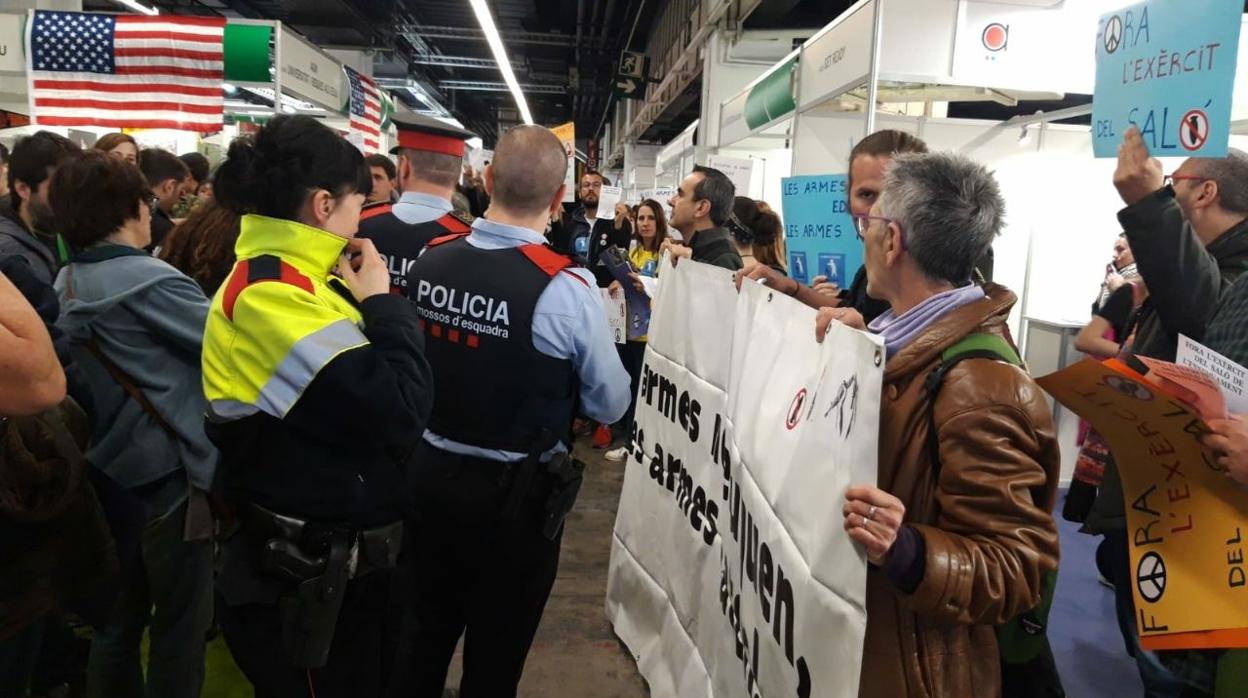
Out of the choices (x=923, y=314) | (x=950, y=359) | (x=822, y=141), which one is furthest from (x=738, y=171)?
(x=950, y=359)

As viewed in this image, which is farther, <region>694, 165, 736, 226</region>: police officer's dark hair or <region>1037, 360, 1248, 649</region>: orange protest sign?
<region>694, 165, 736, 226</region>: police officer's dark hair

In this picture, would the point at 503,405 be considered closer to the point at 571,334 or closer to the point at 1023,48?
the point at 571,334

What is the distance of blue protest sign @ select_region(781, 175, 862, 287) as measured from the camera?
297 centimetres

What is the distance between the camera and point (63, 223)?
6.78 feet

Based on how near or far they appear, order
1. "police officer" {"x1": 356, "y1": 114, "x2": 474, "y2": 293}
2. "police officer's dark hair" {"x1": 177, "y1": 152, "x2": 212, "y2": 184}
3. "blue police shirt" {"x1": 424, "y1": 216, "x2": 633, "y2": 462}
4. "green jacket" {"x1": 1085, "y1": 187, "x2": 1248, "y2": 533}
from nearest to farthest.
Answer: "green jacket" {"x1": 1085, "y1": 187, "x2": 1248, "y2": 533} < "blue police shirt" {"x1": 424, "y1": 216, "x2": 633, "y2": 462} < "police officer" {"x1": 356, "y1": 114, "x2": 474, "y2": 293} < "police officer's dark hair" {"x1": 177, "y1": 152, "x2": 212, "y2": 184}

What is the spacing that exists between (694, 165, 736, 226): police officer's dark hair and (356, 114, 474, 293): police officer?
3.77 ft

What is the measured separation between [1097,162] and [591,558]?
18.5 ft

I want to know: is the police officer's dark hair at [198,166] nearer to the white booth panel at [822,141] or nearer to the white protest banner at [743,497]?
the white protest banner at [743,497]

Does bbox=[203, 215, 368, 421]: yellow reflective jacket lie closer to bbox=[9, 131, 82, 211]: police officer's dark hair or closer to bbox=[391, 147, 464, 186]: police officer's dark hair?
bbox=[391, 147, 464, 186]: police officer's dark hair

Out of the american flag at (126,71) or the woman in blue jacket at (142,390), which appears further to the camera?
the american flag at (126,71)

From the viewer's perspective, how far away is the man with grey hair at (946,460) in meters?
1.23

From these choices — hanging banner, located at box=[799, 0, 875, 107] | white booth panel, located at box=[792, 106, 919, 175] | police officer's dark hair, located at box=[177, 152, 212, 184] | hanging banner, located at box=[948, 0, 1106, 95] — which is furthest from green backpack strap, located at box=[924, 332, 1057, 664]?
police officer's dark hair, located at box=[177, 152, 212, 184]

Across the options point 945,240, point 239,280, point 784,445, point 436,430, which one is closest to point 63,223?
point 239,280

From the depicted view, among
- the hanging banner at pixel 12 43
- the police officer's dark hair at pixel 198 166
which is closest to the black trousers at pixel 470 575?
the police officer's dark hair at pixel 198 166
